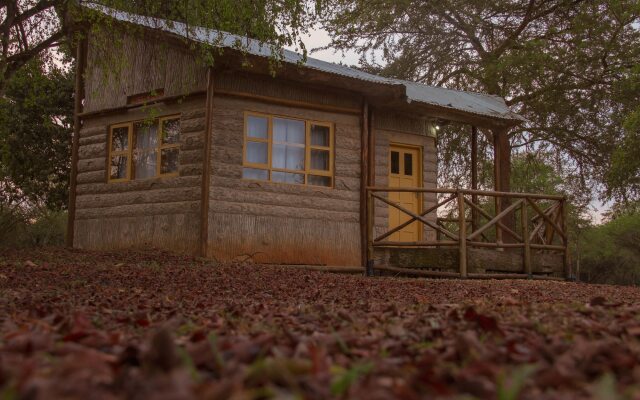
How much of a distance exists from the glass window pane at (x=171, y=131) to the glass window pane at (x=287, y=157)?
186 cm

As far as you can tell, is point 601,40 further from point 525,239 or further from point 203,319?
point 203,319

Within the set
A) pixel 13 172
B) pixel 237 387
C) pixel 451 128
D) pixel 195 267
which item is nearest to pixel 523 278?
pixel 195 267

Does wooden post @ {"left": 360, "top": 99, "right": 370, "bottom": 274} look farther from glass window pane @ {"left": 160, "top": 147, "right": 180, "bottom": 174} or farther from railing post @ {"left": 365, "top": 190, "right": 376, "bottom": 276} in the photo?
glass window pane @ {"left": 160, "top": 147, "right": 180, "bottom": 174}

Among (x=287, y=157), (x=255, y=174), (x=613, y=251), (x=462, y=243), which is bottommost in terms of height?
(x=462, y=243)

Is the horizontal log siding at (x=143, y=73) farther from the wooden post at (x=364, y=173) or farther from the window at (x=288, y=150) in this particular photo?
the wooden post at (x=364, y=173)

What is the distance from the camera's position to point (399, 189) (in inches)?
443

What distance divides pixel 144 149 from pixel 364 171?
14.4 feet

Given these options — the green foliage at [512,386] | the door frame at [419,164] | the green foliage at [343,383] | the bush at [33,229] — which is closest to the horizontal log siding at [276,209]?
the door frame at [419,164]

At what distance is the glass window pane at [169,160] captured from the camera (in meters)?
11.8

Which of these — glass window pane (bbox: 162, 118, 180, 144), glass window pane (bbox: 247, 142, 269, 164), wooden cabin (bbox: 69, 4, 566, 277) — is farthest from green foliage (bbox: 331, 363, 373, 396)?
glass window pane (bbox: 162, 118, 180, 144)

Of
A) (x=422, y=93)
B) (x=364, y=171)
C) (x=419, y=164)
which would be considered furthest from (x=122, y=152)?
(x=422, y=93)

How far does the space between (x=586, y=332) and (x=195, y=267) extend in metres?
7.05

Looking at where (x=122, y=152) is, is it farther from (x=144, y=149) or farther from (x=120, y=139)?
(x=144, y=149)

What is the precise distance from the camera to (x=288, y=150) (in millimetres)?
12016
